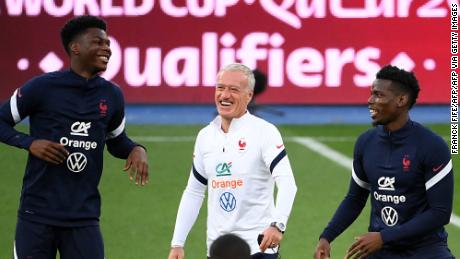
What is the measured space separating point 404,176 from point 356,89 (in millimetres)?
15127

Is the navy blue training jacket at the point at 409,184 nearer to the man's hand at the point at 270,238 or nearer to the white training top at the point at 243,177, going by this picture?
the white training top at the point at 243,177

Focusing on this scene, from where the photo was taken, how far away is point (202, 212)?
1508 cm

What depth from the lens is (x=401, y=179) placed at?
8.11 m

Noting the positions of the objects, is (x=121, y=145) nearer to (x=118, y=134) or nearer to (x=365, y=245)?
(x=118, y=134)

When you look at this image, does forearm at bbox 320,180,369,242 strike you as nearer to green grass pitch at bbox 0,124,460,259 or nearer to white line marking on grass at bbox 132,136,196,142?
green grass pitch at bbox 0,124,460,259

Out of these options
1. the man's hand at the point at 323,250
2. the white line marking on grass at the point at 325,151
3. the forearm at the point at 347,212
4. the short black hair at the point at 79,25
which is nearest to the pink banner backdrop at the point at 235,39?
the white line marking on grass at the point at 325,151

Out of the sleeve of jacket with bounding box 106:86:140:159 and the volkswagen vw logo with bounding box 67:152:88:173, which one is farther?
the sleeve of jacket with bounding box 106:86:140:159

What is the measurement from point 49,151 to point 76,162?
300 mm

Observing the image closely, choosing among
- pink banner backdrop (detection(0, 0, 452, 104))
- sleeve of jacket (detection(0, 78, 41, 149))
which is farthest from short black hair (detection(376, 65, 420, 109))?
pink banner backdrop (detection(0, 0, 452, 104))

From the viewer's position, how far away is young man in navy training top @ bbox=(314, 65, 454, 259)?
8016 mm

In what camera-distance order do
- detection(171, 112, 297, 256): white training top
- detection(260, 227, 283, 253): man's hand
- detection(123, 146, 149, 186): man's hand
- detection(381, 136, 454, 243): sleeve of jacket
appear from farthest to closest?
detection(123, 146, 149, 186): man's hand < detection(171, 112, 297, 256): white training top < detection(381, 136, 454, 243): sleeve of jacket < detection(260, 227, 283, 253): man's hand

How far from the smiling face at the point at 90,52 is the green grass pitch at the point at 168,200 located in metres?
4.38

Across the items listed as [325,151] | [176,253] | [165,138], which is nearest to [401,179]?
[176,253]

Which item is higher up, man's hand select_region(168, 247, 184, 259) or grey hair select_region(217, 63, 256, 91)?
grey hair select_region(217, 63, 256, 91)
